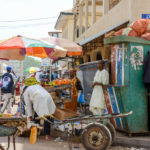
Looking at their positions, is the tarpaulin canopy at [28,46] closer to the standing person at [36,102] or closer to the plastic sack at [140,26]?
the standing person at [36,102]

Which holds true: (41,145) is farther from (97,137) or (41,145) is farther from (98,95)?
(98,95)

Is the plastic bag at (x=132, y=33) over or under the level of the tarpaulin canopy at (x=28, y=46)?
over

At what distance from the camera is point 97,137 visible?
6176mm

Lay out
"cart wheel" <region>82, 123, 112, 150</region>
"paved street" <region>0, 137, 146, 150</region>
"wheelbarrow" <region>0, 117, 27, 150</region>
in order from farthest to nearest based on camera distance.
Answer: "paved street" <region>0, 137, 146, 150</region> → "cart wheel" <region>82, 123, 112, 150</region> → "wheelbarrow" <region>0, 117, 27, 150</region>

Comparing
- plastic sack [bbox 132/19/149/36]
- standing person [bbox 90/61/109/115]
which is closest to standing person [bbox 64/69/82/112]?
standing person [bbox 90/61/109/115]

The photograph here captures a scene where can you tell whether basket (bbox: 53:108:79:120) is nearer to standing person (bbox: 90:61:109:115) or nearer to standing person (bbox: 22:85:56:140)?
standing person (bbox: 90:61:109:115)

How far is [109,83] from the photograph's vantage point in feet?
24.6

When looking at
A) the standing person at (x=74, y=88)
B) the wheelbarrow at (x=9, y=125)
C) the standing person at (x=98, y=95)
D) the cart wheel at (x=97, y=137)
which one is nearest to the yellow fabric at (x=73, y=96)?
the standing person at (x=74, y=88)

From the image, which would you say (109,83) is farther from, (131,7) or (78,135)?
(131,7)

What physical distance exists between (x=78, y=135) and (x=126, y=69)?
2.06 metres

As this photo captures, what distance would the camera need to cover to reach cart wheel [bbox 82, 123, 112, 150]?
6.04m

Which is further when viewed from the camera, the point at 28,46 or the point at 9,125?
the point at 28,46

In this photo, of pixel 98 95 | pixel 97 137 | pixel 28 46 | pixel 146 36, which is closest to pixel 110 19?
pixel 28 46

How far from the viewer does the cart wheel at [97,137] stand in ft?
19.8
